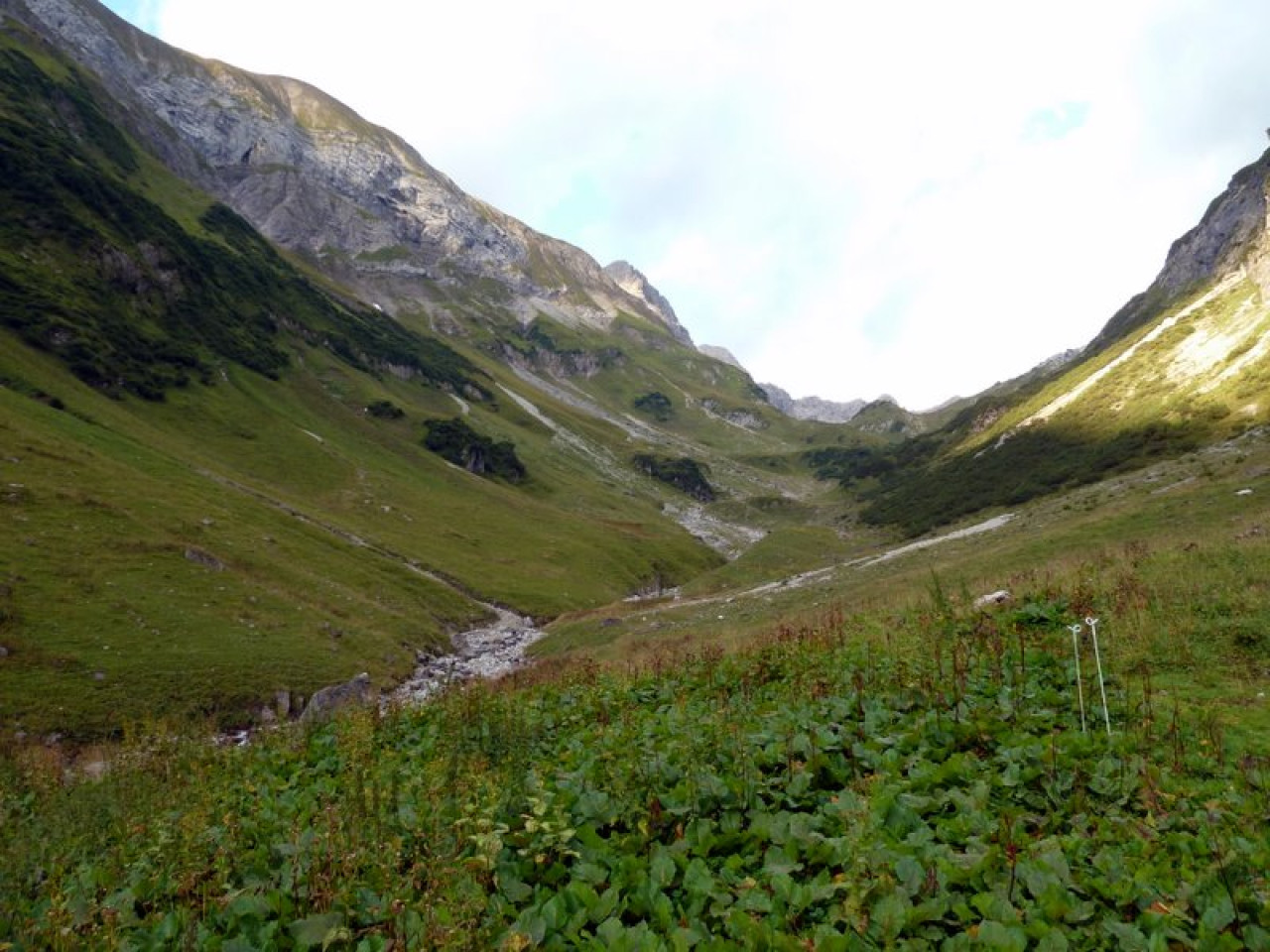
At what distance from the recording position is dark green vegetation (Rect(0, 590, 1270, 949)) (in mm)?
5559

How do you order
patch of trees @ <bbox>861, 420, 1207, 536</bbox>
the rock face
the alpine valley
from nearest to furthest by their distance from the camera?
the alpine valley < patch of trees @ <bbox>861, 420, 1207, 536</bbox> < the rock face

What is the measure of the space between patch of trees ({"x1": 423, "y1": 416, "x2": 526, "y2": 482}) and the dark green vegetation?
441 ft

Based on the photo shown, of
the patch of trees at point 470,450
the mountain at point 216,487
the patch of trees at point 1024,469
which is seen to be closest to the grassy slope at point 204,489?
the mountain at point 216,487

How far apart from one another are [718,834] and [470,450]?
145 meters

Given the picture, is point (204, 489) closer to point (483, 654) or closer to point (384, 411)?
point (483, 654)

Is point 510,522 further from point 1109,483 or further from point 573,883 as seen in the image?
point 573,883

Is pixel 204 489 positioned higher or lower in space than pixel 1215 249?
lower

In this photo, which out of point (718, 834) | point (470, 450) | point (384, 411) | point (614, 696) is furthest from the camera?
point (470, 450)

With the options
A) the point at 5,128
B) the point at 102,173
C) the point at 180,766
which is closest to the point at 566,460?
the point at 102,173

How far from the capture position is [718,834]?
740 centimetres

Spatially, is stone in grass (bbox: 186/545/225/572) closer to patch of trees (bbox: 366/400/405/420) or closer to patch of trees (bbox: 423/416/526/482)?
patch of trees (bbox: 423/416/526/482)

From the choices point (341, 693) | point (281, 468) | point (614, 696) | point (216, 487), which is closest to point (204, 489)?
point (216, 487)

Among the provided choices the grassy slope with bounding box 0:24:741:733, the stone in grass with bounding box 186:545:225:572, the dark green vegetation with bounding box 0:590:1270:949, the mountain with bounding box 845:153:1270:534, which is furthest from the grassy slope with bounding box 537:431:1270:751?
the stone in grass with bounding box 186:545:225:572

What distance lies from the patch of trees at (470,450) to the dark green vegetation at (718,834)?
13431cm
